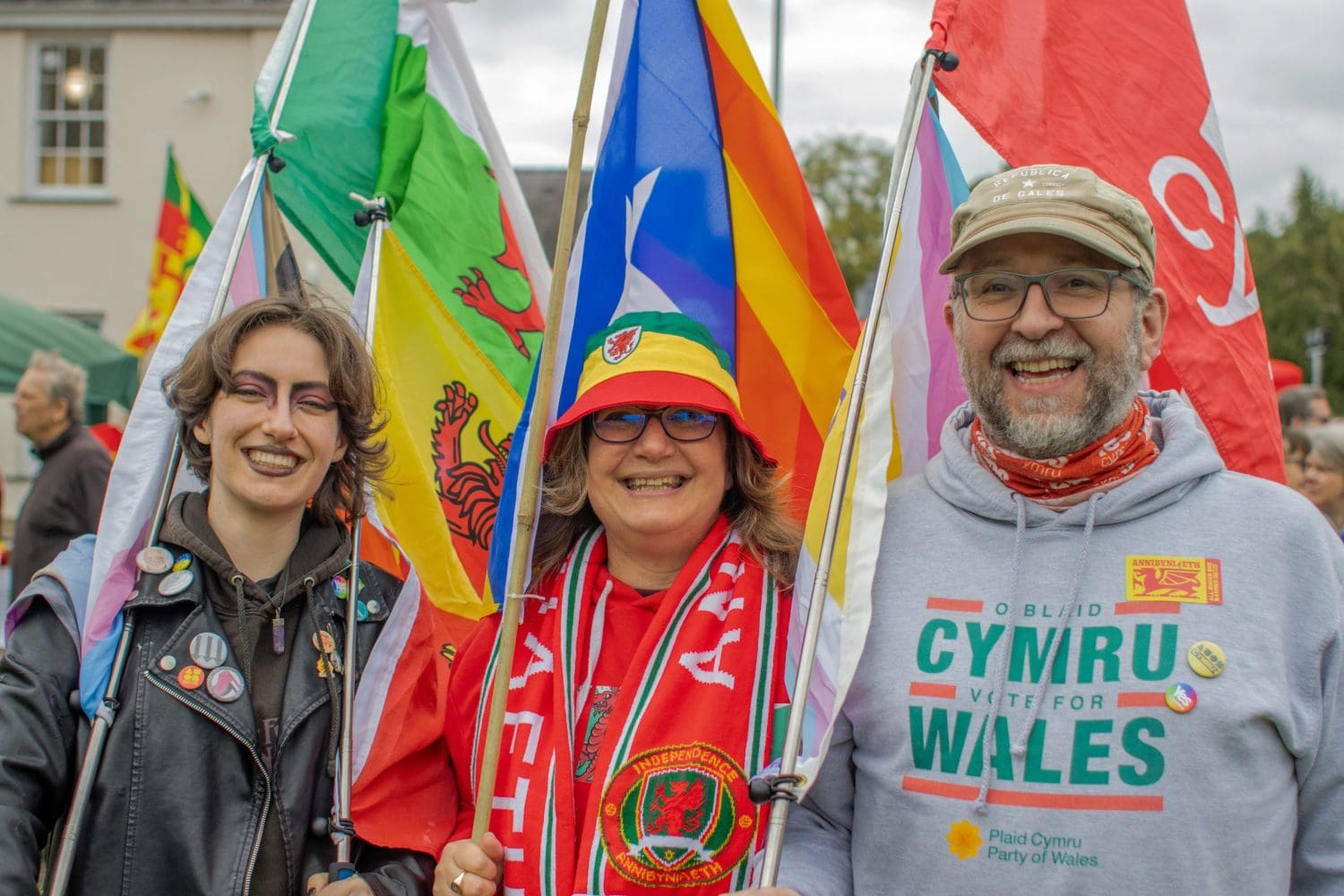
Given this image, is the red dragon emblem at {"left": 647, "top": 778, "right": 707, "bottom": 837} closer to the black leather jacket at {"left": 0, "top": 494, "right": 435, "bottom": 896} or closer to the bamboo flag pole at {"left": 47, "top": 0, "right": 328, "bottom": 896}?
the black leather jacket at {"left": 0, "top": 494, "right": 435, "bottom": 896}

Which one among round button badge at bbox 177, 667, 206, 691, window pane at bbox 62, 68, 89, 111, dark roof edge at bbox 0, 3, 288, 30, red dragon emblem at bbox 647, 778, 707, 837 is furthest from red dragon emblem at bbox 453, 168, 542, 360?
window pane at bbox 62, 68, 89, 111

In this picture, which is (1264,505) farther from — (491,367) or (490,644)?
(491,367)

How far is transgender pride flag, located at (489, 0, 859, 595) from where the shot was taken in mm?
3477

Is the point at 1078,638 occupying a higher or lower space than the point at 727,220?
lower

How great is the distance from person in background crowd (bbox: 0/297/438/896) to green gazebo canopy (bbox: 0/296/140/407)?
7684 millimetres

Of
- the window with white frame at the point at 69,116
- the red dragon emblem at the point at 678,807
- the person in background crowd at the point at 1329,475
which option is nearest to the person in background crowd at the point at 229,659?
the red dragon emblem at the point at 678,807

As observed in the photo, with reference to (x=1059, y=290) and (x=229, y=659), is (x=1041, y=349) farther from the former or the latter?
(x=229, y=659)

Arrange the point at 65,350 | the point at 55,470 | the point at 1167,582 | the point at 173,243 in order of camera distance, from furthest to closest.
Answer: the point at 65,350, the point at 173,243, the point at 55,470, the point at 1167,582

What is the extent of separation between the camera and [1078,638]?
2119 mm

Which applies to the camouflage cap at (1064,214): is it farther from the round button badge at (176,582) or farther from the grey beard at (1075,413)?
the round button badge at (176,582)

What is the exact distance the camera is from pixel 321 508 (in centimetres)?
288

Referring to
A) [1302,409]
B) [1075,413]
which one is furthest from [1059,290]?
[1302,409]

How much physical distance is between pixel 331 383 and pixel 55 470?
4.10 metres

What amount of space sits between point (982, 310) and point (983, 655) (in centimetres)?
63
